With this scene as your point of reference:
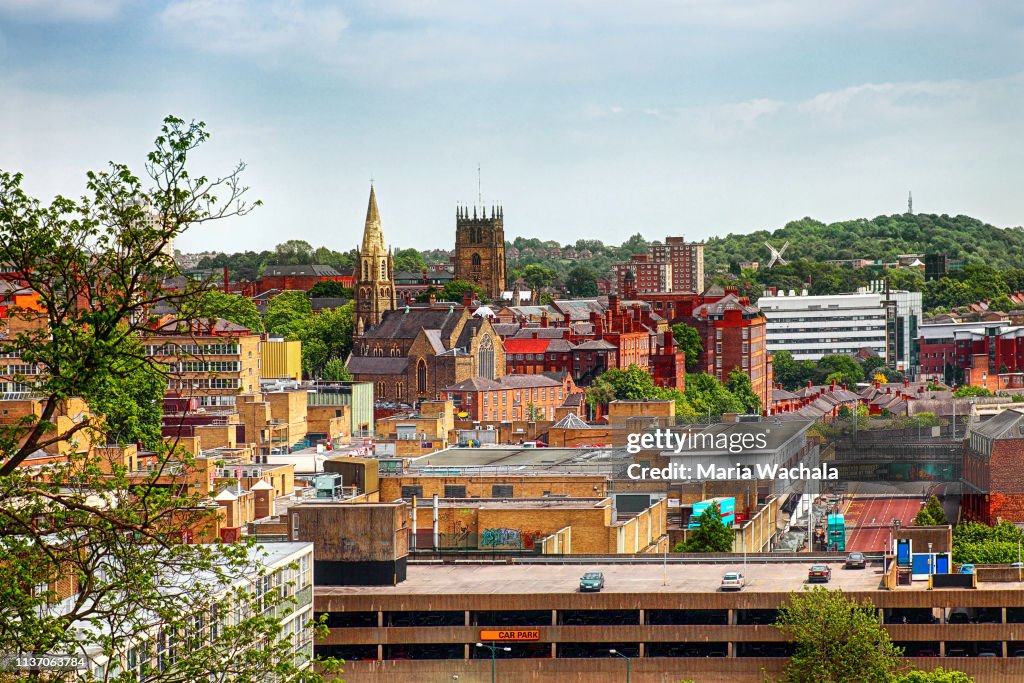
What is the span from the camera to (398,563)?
60.8 metres

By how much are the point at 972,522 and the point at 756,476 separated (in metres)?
9.52

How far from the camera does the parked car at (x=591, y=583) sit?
191 feet

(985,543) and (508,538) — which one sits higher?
(508,538)

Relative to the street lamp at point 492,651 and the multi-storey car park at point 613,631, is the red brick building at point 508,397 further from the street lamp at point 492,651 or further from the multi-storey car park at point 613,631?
the street lamp at point 492,651

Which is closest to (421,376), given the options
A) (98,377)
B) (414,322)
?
(414,322)

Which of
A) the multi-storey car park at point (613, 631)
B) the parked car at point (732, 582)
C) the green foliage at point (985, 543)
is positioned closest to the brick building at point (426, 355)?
the green foliage at point (985, 543)

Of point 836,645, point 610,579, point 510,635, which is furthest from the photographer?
point 610,579

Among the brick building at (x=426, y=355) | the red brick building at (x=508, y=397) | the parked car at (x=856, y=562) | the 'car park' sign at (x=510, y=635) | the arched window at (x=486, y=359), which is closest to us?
the 'car park' sign at (x=510, y=635)

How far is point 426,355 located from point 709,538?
338 feet

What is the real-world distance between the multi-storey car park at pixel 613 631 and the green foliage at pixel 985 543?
13.7 m

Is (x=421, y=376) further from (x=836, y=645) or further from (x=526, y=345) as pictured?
(x=836, y=645)

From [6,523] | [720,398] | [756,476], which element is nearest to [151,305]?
[6,523]

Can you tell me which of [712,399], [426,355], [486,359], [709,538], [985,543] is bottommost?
[985,543]

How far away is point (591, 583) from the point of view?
58375mm
